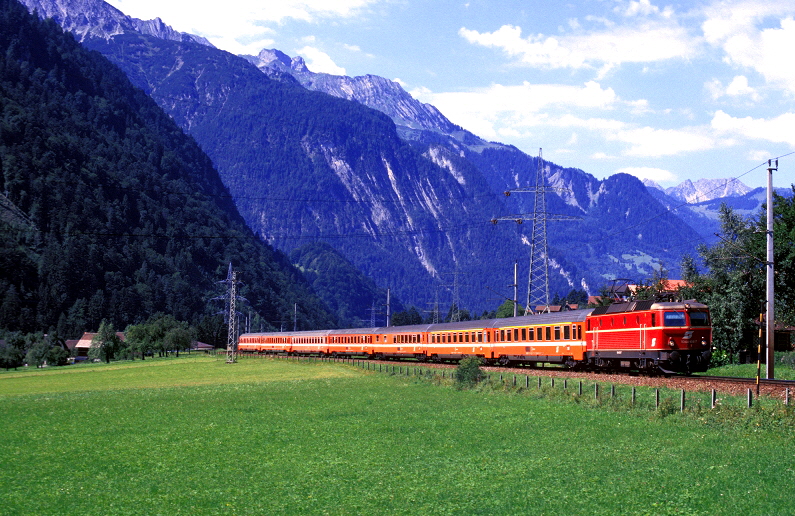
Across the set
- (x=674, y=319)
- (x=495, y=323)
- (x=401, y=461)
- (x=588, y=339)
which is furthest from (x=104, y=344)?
(x=401, y=461)

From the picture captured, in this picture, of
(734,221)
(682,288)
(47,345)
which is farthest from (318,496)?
(47,345)

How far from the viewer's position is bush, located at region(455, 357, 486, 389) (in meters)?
47.8

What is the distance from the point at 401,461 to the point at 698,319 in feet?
80.6

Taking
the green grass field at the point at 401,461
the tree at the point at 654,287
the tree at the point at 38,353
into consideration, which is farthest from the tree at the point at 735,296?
the tree at the point at 38,353

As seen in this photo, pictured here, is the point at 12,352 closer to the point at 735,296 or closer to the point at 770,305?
the point at 735,296

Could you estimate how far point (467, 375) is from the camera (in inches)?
1898

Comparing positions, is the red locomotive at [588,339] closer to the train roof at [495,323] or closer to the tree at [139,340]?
the train roof at [495,323]

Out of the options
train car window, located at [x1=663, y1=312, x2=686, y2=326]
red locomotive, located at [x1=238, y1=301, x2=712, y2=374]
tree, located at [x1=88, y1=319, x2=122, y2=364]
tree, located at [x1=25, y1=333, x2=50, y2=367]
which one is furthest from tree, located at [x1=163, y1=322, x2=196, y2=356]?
train car window, located at [x1=663, y1=312, x2=686, y2=326]

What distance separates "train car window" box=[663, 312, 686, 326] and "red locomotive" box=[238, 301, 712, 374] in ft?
0.03

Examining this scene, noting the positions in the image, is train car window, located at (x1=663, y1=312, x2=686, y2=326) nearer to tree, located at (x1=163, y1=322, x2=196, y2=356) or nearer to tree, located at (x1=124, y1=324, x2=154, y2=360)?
tree, located at (x1=124, y1=324, x2=154, y2=360)

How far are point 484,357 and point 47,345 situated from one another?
100m

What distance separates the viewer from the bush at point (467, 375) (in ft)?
157

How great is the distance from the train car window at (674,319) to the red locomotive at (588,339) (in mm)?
10

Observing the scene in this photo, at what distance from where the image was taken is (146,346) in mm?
151875
